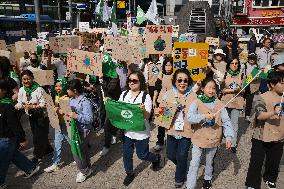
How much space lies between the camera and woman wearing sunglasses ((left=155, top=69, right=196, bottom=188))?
14.7 feet

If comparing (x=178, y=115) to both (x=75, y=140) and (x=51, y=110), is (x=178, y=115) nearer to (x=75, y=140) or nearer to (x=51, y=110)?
(x=75, y=140)

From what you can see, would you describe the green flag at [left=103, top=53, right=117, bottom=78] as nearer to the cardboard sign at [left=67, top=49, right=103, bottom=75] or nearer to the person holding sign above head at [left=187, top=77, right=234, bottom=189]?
the cardboard sign at [left=67, top=49, right=103, bottom=75]

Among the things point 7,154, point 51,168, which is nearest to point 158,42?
point 51,168

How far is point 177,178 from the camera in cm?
476

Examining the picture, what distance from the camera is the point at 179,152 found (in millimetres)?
4605

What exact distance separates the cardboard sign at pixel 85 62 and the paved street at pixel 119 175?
1653 mm

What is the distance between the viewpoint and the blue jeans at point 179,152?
4543 millimetres

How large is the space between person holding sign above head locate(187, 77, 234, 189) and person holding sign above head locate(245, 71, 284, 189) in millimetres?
398

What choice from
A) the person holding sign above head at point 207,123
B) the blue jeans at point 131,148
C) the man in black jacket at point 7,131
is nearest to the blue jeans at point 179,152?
the person holding sign above head at point 207,123

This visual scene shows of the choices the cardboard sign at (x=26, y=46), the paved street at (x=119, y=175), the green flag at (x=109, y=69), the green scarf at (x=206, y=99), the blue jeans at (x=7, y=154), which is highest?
the cardboard sign at (x=26, y=46)

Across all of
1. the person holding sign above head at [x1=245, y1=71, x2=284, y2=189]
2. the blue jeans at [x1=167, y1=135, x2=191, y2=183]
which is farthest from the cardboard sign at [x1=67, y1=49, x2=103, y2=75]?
the person holding sign above head at [x1=245, y1=71, x2=284, y2=189]

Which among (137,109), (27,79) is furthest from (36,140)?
(137,109)

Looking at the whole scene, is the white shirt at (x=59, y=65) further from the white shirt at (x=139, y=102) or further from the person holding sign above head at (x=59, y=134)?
the white shirt at (x=139, y=102)

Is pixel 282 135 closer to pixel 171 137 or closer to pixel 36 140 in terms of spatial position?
pixel 171 137
